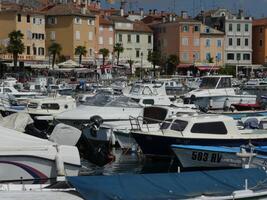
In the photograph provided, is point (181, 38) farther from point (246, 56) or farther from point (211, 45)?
point (246, 56)

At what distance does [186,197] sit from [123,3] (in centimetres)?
10107

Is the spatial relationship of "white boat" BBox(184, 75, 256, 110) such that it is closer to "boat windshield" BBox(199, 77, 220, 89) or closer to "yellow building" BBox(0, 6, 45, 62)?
"boat windshield" BBox(199, 77, 220, 89)

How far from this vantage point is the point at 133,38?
332ft

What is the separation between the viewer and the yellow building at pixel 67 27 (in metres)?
89.1

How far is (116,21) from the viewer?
99.9 meters

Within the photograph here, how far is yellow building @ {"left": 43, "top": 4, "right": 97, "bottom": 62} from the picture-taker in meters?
89.1

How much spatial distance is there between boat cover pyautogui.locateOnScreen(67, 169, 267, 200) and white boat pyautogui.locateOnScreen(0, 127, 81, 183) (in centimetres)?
276

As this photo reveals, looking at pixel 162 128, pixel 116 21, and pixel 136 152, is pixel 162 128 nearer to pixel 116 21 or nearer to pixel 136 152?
pixel 136 152

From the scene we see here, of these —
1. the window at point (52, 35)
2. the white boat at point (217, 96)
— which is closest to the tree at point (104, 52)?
the window at point (52, 35)

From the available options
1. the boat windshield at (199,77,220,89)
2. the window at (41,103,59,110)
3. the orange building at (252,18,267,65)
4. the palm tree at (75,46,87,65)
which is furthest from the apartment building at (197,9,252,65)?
the window at (41,103,59,110)

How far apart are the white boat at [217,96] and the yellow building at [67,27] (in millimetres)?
44374

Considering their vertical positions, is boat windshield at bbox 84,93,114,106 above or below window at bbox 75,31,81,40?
below

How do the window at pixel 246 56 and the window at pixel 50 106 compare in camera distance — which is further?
the window at pixel 246 56

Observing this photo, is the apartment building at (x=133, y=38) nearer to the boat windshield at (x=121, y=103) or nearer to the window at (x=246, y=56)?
the window at (x=246, y=56)
